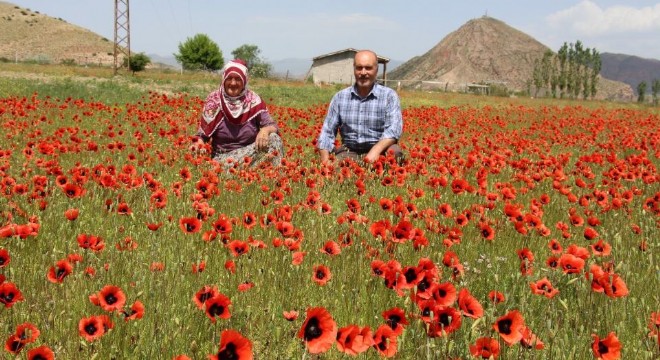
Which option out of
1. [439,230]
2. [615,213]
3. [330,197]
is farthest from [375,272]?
[615,213]

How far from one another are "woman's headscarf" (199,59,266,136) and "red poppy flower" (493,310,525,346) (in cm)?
584

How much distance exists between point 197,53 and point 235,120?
96.8 metres

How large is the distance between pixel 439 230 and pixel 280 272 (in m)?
1.17

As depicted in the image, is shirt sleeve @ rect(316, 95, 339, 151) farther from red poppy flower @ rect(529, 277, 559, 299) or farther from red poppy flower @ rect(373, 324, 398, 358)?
red poppy flower @ rect(373, 324, 398, 358)

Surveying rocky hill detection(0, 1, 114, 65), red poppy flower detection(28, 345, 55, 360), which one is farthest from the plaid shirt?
rocky hill detection(0, 1, 114, 65)

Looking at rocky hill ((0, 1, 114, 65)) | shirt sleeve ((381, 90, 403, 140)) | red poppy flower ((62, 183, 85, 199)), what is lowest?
red poppy flower ((62, 183, 85, 199))

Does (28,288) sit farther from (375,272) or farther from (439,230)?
(439,230)

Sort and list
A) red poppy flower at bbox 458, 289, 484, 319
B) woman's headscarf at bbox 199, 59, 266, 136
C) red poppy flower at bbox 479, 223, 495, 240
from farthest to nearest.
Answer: woman's headscarf at bbox 199, 59, 266, 136 → red poppy flower at bbox 479, 223, 495, 240 → red poppy flower at bbox 458, 289, 484, 319

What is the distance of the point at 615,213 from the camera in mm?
5156

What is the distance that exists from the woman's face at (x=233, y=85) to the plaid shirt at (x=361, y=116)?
1.21 metres

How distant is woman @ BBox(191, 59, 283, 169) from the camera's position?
7221mm

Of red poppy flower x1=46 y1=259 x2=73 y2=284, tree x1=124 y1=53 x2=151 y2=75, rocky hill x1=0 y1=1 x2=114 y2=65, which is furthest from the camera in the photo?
rocky hill x1=0 y1=1 x2=114 y2=65

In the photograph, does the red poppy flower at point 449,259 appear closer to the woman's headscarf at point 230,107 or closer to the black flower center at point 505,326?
the black flower center at point 505,326

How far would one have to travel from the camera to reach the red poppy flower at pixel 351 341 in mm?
1623
